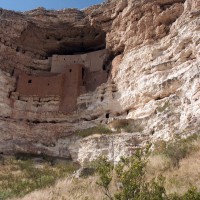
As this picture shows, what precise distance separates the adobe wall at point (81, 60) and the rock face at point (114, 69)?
65 centimetres

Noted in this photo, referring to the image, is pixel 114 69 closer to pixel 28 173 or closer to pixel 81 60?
pixel 81 60

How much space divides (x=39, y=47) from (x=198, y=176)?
58.1 feet

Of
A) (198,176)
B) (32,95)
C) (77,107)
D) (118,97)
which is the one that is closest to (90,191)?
(198,176)

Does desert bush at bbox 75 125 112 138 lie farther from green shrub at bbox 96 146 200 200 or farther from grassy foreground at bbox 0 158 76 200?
green shrub at bbox 96 146 200 200

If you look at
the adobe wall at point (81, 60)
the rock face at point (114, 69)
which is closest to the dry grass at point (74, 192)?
the rock face at point (114, 69)

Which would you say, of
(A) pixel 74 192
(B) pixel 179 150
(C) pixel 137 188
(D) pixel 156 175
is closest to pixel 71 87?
(B) pixel 179 150

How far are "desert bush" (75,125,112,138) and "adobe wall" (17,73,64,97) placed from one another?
3227mm

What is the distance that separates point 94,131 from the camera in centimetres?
1633

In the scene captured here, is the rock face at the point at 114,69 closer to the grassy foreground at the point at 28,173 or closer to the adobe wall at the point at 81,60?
the adobe wall at the point at 81,60

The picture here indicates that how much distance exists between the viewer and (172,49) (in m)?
15.6

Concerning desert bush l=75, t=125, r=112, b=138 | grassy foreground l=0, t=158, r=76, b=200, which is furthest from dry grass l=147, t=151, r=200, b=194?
desert bush l=75, t=125, r=112, b=138

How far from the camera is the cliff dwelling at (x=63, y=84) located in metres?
19.4

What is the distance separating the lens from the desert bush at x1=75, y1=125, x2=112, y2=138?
15.8 meters

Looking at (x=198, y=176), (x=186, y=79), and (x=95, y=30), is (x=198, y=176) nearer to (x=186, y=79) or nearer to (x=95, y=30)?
(x=186, y=79)
